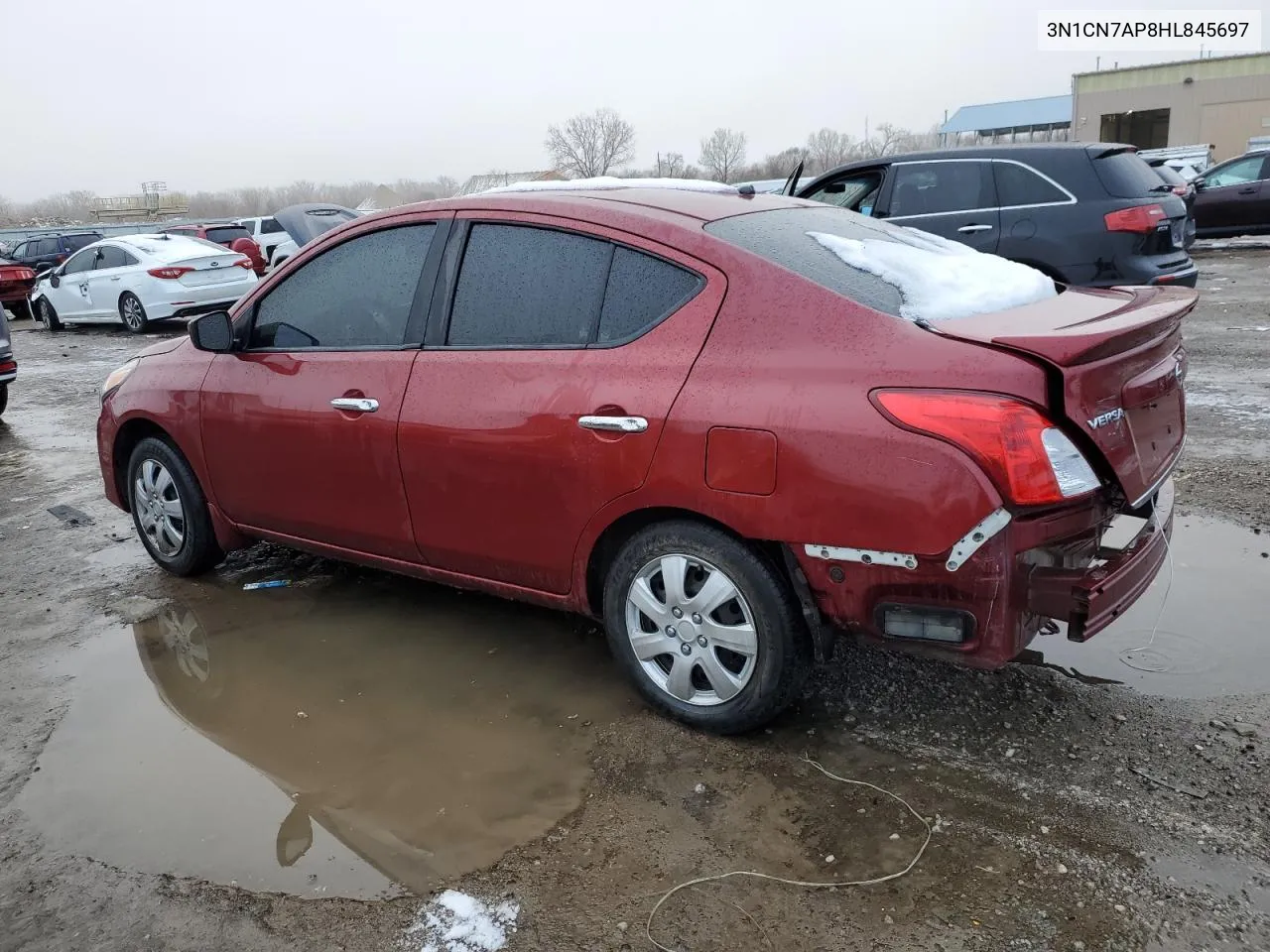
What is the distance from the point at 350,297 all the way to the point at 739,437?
1921mm

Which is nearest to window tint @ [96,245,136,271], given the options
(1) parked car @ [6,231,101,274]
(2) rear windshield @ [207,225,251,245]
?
(2) rear windshield @ [207,225,251,245]

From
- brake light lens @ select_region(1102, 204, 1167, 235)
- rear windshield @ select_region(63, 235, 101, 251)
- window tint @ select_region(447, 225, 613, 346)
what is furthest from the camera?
rear windshield @ select_region(63, 235, 101, 251)

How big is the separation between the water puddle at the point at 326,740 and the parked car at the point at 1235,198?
17207 millimetres

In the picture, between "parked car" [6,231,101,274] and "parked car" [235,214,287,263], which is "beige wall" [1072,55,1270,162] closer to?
"parked car" [235,214,287,263]

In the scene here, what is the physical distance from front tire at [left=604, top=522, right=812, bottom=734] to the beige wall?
47862 mm

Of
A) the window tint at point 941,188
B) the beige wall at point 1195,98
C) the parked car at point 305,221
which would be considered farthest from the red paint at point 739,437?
the beige wall at point 1195,98

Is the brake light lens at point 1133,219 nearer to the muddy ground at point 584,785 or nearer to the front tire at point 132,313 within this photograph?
the muddy ground at point 584,785

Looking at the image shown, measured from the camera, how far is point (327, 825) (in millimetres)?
2891

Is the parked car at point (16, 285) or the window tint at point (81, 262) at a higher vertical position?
the window tint at point (81, 262)

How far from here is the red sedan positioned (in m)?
2.60

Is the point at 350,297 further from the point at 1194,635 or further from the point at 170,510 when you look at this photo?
the point at 1194,635

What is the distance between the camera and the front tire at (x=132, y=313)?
1533 cm

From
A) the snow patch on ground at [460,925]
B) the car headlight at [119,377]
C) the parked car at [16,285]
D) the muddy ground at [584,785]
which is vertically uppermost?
the car headlight at [119,377]

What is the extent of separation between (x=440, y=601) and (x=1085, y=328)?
2.87 meters
